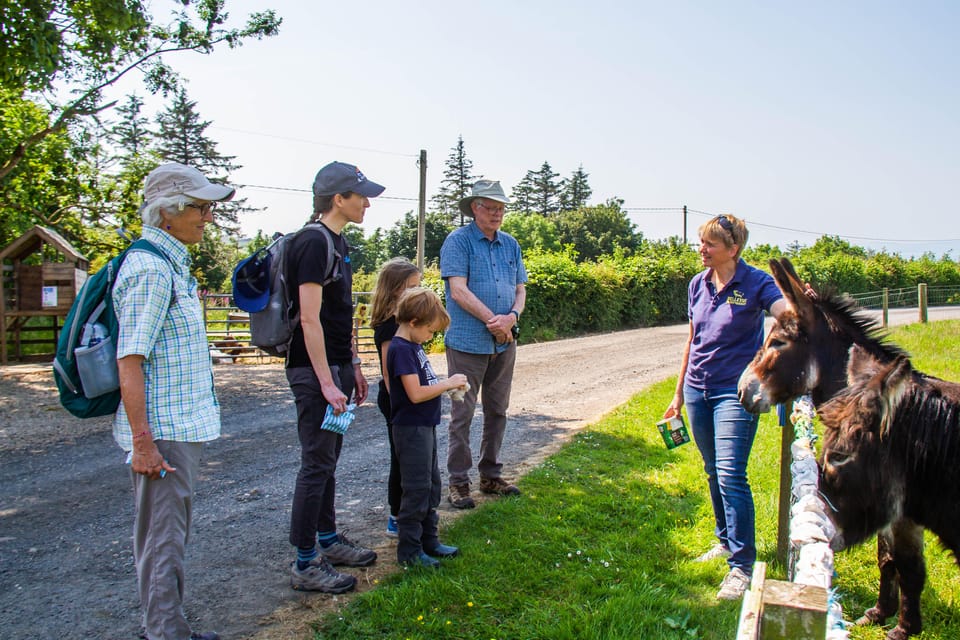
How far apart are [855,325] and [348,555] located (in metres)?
3.05

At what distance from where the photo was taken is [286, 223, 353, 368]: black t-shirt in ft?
11.0

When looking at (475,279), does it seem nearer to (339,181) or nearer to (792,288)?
(339,181)

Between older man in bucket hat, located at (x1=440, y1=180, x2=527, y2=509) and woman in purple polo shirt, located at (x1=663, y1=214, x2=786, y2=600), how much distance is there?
5.12 feet

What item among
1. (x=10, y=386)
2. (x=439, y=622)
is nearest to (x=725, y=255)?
(x=439, y=622)

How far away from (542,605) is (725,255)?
216 cm

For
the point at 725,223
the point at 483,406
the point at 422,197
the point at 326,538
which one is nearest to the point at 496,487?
the point at 483,406

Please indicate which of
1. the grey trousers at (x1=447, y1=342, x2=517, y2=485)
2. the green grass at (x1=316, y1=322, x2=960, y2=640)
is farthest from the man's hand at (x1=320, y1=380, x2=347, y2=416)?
the grey trousers at (x1=447, y1=342, x2=517, y2=485)

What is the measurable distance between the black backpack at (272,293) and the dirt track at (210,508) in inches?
56.5

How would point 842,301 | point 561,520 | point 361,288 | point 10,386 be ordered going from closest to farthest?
point 842,301
point 561,520
point 10,386
point 361,288

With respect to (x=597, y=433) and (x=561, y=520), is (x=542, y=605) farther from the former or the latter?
(x=597, y=433)

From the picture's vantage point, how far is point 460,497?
4879 millimetres

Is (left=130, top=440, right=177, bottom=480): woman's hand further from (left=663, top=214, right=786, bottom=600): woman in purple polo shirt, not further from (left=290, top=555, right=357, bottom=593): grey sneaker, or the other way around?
(left=663, top=214, right=786, bottom=600): woman in purple polo shirt

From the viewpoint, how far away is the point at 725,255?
3641mm

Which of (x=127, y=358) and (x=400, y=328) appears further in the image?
(x=400, y=328)
